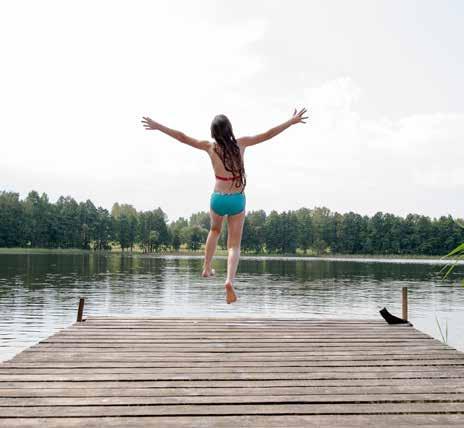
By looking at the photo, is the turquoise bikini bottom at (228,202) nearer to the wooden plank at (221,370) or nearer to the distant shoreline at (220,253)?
the wooden plank at (221,370)

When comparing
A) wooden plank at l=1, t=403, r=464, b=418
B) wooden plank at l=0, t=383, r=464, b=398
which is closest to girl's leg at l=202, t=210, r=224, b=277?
wooden plank at l=0, t=383, r=464, b=398

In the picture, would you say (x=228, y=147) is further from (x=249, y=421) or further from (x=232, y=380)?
(x=249, y=421)

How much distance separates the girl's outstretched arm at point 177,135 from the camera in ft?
19.5

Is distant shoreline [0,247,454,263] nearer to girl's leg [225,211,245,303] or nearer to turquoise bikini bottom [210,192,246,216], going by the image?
girl's leg [225,211,245,303]

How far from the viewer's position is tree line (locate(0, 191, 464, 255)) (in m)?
126

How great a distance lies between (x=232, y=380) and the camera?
5012 millimetres

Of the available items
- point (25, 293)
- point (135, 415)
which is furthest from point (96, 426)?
point (25, 293)

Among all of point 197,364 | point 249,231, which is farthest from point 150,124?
point 249,231

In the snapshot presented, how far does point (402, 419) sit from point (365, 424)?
0.35 m

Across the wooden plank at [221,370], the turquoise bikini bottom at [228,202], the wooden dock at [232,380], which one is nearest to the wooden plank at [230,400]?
the wooden dock at [232,380]

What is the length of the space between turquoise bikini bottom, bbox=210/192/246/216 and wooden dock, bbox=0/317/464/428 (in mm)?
1773

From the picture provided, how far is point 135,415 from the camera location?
399 centimetres

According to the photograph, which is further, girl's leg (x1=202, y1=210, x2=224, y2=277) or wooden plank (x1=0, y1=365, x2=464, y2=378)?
girl's leg (x1=202, y1=210, x2=224, y2=277)

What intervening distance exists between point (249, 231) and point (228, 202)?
13577 cm
